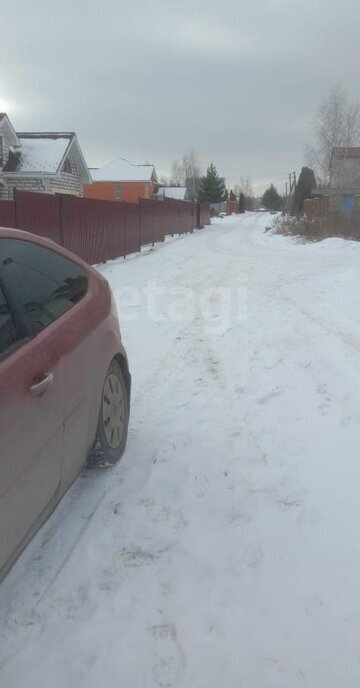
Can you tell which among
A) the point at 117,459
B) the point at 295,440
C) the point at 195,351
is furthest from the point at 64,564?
the point at 195,351

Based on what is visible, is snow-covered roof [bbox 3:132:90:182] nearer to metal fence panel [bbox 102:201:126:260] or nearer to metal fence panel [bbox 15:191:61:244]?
metal fence panel [bbox 102:201:126:260]

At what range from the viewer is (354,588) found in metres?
2.68

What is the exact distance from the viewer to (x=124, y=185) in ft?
222

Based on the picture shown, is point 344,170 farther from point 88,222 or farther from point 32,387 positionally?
point 32,387

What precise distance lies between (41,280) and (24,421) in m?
1.00

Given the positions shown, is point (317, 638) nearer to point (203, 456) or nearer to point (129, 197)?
point (203, 456)

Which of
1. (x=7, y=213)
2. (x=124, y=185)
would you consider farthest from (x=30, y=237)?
(x=124, y=185)

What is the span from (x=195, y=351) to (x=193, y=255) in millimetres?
13189

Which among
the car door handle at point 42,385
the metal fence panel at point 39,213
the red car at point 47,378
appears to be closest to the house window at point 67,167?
the metal fence panel at point 39,213

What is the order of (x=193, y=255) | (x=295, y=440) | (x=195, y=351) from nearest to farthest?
(x=295, y=440) → (x=195, y=351) → (x=193, y=255)

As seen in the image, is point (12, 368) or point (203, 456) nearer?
point (12, 368)

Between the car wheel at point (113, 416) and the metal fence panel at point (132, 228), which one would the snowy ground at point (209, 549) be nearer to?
the car wheel at point (113, 416)

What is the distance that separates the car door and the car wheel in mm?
832

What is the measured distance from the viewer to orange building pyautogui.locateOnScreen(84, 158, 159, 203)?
67.0 metres
